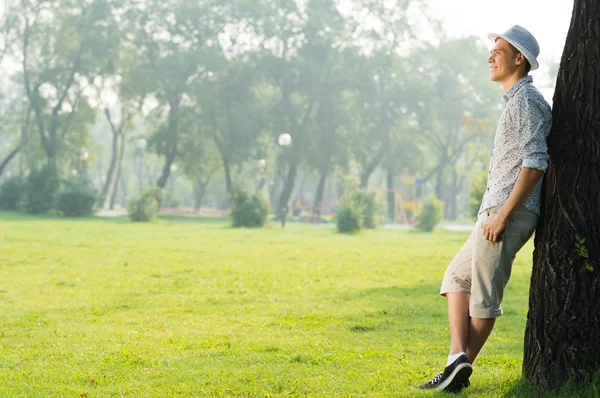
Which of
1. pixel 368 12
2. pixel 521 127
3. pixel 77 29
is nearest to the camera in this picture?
pixel 521 127

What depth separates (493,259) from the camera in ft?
14.5

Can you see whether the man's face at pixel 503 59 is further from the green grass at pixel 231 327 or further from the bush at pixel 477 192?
the bush at pixel 477 192

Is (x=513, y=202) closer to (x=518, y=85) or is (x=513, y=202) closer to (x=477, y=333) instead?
(x=518, y=85)

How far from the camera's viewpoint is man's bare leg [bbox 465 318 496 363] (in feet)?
15.1

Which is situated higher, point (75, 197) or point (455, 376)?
point (75, 197)

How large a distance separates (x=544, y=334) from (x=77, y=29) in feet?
151

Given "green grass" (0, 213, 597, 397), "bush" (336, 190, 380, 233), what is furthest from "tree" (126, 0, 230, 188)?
"green grass" (0, 213, 597, 397)

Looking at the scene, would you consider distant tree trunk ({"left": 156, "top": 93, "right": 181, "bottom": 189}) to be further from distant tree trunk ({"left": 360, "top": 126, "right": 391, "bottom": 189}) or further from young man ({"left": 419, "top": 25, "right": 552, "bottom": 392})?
young man ({"left": 419, "top": 25, "right": 552, "bottom": 392})

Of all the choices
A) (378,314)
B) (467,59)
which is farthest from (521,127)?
(467,59)

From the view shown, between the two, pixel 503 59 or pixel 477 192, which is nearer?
pixel 503 59

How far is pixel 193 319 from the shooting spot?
8406 millimetres

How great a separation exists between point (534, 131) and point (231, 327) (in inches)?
175

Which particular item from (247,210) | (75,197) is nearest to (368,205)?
(247,210)

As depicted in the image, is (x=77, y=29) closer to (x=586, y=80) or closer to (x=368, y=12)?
(x=368, y=12)
